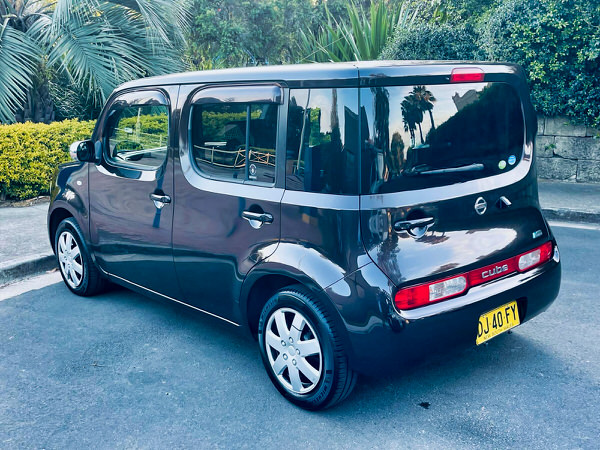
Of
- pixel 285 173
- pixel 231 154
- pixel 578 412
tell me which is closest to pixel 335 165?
pixel 285 173

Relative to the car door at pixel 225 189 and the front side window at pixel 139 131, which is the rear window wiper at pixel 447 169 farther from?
the front side window at pixel 139 131

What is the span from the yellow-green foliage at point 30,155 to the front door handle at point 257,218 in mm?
6118

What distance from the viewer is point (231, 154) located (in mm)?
3592

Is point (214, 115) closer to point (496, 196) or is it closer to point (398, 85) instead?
point (398, 85)

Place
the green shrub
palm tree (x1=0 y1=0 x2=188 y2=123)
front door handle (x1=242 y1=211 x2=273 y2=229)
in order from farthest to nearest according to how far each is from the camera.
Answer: the green shrub < palm tree (x1=0 y1=0 x2=188 y2=123) < front door handle (x1=242 y1=211 x2=273 y2=229)

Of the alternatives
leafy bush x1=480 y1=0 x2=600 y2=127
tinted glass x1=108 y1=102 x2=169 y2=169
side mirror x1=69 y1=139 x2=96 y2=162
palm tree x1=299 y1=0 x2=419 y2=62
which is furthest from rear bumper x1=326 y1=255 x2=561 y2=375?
palm tree x1=299 y1=0 x2=419 y2=62

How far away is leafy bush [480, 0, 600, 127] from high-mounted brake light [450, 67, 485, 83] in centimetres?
620

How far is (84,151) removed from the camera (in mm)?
4691

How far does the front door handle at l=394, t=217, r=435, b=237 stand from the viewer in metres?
2.94

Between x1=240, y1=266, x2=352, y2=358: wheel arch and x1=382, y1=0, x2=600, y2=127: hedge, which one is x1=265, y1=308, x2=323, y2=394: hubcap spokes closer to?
x1=240, y1=266, x2=352, y2=358: wheel arch

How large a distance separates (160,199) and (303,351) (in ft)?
4.81

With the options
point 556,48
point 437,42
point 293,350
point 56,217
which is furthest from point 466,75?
point 437,42

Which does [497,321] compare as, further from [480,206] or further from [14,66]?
[14,66]

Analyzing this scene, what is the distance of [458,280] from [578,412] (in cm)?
92
